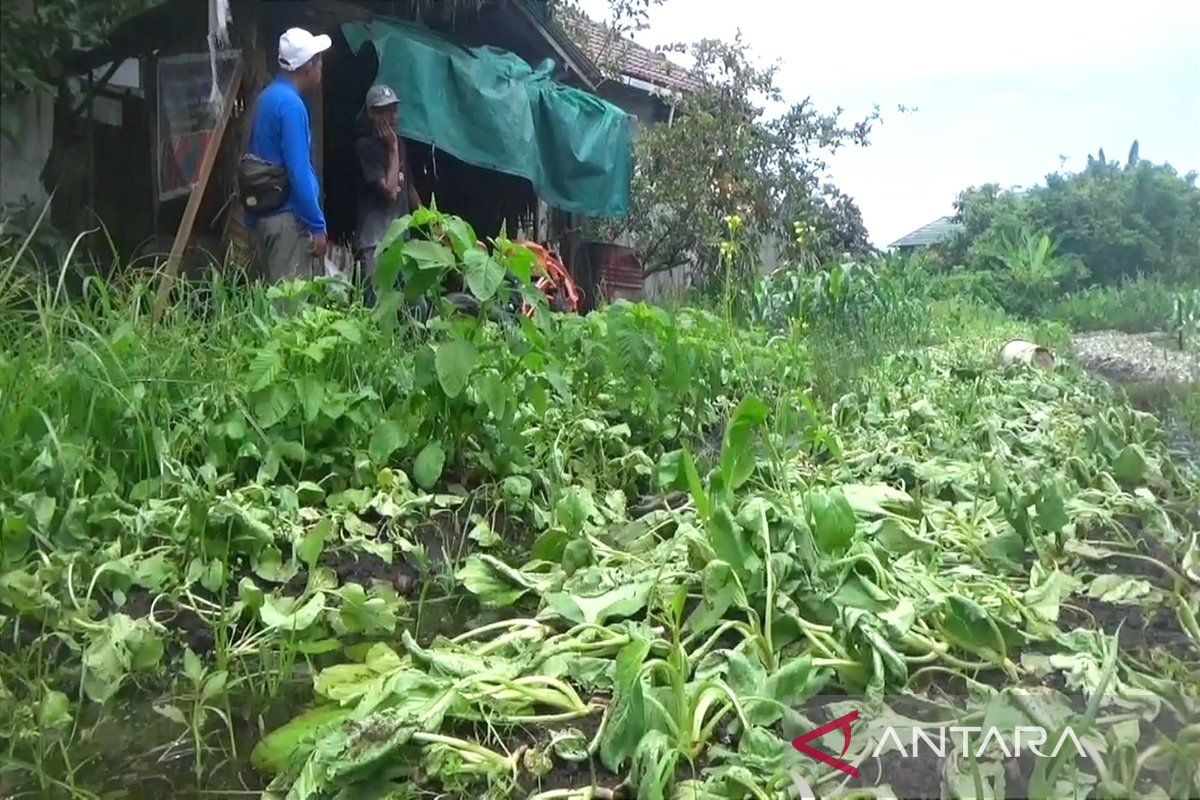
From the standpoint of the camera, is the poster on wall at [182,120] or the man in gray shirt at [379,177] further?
the poster on wall at [182,120]

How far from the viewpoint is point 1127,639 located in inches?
48.4

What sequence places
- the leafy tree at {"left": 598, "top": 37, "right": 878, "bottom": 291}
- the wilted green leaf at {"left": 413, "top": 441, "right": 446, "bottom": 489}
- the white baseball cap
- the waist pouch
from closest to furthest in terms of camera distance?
1. the leafy tree at {"left": 598, "top": 37, "right": 878, "bottom": 291}
2. the wilted green leaf at {"left": 413, "top": 441, "right": 446, "bottom": 489}
3. the white baseball cap
4. the waist pouch

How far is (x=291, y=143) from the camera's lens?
273 centimetres

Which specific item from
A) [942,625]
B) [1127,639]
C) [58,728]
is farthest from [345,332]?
[1127,639]

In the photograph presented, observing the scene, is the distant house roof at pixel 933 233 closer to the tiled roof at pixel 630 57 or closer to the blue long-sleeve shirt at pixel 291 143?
the tiled roof at pixel 630 57

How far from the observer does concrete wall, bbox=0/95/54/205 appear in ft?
8.02

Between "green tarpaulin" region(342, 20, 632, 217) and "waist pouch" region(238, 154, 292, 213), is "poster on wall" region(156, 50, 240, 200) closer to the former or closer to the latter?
"waist pouch" region(238, 154, 292, 213)

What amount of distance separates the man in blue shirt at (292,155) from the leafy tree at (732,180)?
845 millimetres

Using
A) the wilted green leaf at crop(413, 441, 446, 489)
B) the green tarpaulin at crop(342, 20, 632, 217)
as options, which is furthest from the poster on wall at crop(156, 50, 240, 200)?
the wilted green leaf at crop(413, 441, 446, 489)

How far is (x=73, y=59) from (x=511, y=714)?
7.74 ft

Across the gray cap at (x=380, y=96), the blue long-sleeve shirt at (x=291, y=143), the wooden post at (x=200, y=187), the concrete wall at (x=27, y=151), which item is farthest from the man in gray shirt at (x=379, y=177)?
the concrete wall at (x=27, y=151)

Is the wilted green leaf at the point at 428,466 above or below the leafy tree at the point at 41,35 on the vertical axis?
below

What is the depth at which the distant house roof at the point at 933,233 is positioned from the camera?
171cm

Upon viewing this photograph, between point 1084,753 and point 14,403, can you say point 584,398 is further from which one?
point 1084,753
